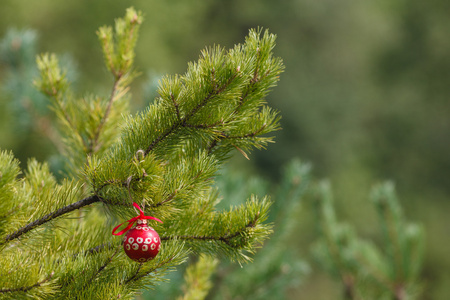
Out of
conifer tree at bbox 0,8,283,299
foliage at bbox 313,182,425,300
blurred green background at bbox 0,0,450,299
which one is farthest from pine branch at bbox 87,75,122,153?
blurred green background at bbox 0,0,450,299

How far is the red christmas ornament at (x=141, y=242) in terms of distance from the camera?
47 cm

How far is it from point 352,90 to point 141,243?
6.35m

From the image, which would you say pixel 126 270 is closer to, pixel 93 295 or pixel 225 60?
pixel 93 295

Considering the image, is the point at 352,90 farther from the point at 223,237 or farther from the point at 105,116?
the point at 223,237

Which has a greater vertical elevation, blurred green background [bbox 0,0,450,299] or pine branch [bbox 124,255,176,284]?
blurred green background [bbox 0,0,450,299]

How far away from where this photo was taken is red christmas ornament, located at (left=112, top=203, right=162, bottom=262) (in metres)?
0.47

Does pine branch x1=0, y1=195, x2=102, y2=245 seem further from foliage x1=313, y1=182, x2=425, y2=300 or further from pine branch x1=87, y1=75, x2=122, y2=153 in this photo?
foliage x1=313, y1=182, x2=425, y2=300

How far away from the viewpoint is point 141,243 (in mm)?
466

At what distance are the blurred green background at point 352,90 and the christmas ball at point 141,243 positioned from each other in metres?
4.44

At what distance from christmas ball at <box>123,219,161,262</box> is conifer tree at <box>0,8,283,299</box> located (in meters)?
0.02

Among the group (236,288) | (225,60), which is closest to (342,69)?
(236,288)

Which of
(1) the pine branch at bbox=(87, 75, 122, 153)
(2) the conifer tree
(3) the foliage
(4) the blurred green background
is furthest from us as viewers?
(4) the blurred green background

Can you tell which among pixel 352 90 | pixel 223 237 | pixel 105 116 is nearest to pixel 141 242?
pixel 223 237

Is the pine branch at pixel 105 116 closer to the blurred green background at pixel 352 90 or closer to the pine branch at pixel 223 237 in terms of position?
the pine branch at pixel 223 237
